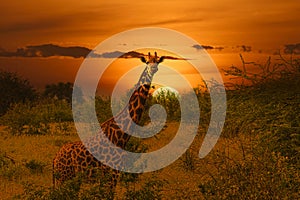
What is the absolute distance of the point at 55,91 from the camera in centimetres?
4128

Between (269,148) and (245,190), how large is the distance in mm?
1984

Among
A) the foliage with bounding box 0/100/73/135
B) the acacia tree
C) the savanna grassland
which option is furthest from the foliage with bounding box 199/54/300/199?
the acacia tree

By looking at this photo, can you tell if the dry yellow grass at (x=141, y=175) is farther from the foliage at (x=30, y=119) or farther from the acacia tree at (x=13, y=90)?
the acacia tree at (x=13, y=90)

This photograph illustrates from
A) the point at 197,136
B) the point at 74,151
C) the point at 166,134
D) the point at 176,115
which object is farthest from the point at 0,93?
the point at 74,151

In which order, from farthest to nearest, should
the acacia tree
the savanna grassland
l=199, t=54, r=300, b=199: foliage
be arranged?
the acacia tree
l=199, t=54, r=300, b=199: foliage
the savanna grassland

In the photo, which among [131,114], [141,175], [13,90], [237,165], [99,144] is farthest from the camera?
[13,90]

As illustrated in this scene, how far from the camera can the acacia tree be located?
117ft

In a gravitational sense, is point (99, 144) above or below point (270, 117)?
below

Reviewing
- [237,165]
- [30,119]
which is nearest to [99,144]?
[237,165]

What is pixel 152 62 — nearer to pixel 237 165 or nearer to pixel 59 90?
pixel 237 165

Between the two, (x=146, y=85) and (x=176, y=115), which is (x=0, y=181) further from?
(x=176, y=115)

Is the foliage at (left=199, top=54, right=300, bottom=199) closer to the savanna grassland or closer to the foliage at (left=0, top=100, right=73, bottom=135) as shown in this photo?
the savanna grassland

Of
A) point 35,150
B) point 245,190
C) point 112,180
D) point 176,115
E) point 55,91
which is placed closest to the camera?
point 245,190

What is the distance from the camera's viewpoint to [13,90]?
3625 cm
